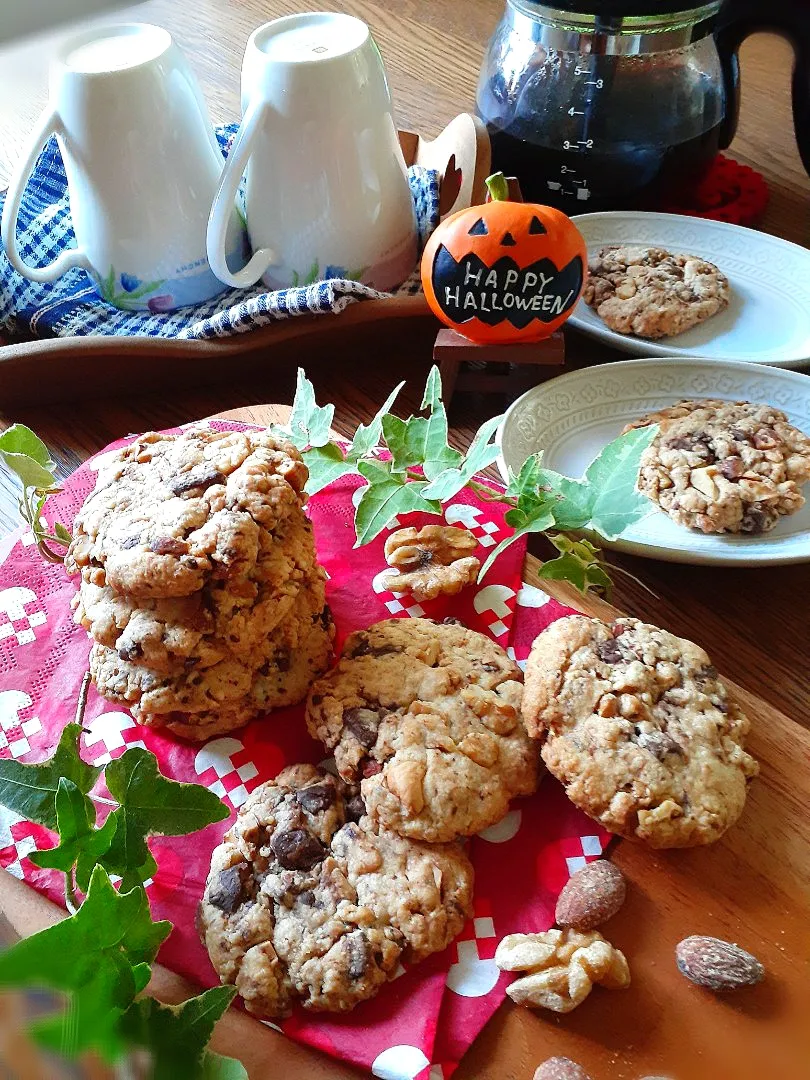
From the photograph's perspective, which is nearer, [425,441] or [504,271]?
[425,441]

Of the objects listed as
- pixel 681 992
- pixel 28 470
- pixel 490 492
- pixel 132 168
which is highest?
pixel 132 168

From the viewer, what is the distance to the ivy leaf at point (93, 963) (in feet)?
0.65

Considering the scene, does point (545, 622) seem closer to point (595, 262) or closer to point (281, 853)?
point (281, 853)

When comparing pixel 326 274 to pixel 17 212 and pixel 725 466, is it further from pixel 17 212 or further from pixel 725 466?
pixel 725 466

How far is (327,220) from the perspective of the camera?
39.1 inches

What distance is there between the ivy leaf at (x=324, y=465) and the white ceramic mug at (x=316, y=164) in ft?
1.11

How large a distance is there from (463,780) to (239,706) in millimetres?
177

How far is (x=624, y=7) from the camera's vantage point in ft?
3.24

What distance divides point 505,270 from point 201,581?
44 cm

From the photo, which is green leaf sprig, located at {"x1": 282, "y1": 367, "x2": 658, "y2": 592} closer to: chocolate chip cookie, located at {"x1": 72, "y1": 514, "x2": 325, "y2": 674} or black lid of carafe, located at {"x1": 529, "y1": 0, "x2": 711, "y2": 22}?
chocolate chip cookie, located at {"x1": 72, "y1": 514, "x2": 325, "y2": 674}

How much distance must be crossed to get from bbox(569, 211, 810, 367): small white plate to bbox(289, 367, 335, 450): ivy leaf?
37 cm

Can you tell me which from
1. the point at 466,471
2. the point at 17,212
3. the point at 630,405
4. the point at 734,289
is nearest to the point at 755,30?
the point at 734,289

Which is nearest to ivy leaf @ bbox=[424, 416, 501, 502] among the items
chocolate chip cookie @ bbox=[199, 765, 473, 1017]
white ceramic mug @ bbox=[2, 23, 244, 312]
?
chocolate chip cookie @ bbox=[199, 765, 473, 1017]

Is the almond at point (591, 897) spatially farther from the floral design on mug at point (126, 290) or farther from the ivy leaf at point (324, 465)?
the floral design on mug at point (126, 290)
